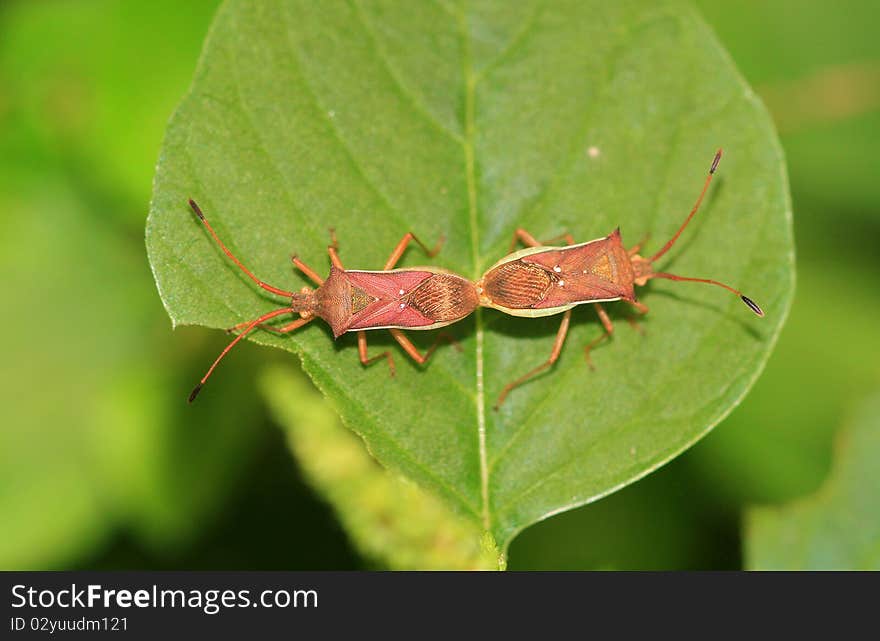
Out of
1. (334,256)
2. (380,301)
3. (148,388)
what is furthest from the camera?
(148,388)

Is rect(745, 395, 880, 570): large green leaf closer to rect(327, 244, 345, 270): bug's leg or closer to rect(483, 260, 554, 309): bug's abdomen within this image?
rect(483, 260, 554, 309): bug's abdomen

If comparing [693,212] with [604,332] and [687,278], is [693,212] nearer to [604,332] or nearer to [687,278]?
[687,278]

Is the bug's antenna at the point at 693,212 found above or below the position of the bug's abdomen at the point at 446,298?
above

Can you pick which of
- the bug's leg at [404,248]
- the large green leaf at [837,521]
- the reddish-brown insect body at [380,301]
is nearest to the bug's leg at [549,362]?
the reddish-brown insect body at [380,301]

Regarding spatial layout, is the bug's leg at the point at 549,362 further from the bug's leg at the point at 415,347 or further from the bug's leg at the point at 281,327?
the bug's leg at the point at 281,327

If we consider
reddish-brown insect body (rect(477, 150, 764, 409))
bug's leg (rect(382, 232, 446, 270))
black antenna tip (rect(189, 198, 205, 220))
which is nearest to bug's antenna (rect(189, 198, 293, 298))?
black antenna tip (rect(189, 198, 205, 220))

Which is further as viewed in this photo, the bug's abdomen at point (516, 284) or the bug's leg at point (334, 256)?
the bug's abdomen at point (516, 284)

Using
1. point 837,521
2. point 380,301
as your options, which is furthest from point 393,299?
point 837,521
